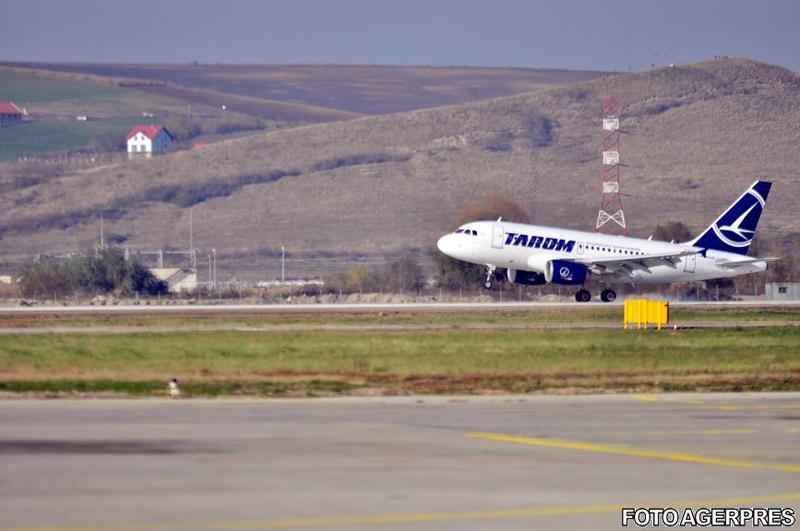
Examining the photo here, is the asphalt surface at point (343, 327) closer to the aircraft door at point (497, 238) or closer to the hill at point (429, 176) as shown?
the aircraft door at point (497, 238)

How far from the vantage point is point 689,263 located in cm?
6719

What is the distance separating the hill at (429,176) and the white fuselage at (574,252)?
39.7 metres

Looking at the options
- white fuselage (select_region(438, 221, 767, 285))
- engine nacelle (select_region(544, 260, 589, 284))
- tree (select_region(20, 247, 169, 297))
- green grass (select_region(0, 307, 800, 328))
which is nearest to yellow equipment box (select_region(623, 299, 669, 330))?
green grass (select_region(0, 307, 800, 328))

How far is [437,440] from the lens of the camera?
19.2m

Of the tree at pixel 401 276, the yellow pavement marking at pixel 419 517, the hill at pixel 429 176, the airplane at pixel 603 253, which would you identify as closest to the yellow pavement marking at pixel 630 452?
the yellow pavement marking at pixel 419 517

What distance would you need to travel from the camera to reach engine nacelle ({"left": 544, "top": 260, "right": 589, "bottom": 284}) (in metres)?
64.4

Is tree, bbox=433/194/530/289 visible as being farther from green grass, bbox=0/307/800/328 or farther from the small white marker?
the small white marker

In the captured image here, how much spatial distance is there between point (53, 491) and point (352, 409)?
867 centimetres

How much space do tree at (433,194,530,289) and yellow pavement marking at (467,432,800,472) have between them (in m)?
61.2

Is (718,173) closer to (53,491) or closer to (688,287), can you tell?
(688,287)

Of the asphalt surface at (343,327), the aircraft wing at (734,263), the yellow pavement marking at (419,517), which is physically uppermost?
the aircraft wing at (734,263)

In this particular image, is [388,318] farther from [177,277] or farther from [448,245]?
[177,277]

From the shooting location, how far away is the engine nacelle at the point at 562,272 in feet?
211

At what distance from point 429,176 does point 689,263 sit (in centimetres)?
9138
